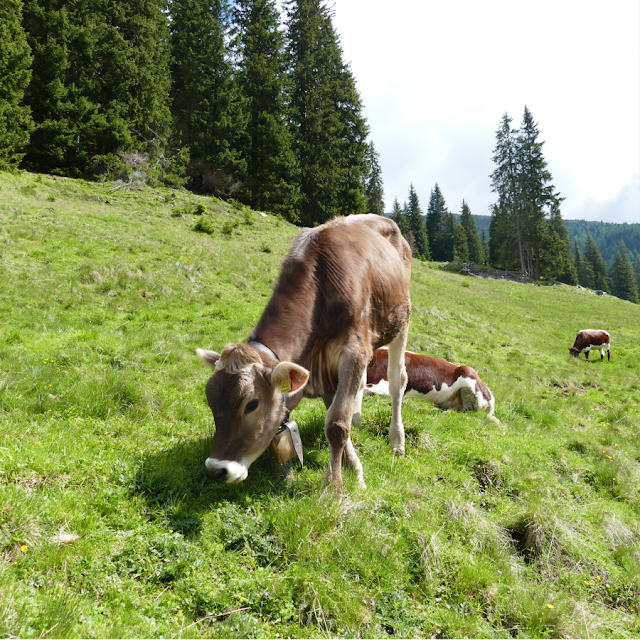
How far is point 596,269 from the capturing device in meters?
84.9

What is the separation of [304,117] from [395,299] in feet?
129

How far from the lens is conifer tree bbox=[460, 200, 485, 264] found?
252ft

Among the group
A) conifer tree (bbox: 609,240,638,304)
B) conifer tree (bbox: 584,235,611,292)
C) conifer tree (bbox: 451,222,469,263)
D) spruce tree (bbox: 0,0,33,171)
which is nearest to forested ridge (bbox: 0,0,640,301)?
spruce tree (bbox: 0,0,33,171)

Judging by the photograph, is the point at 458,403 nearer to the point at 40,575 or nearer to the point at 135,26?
the point at 40,575

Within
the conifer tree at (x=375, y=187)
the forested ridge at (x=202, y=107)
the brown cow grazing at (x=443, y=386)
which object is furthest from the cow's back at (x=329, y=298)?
the conifer tree at (x=375, y=187)

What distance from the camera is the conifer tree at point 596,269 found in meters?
81.2

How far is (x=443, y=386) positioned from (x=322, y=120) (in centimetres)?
3746

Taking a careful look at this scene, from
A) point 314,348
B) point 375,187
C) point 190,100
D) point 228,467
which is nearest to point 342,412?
point 314,348

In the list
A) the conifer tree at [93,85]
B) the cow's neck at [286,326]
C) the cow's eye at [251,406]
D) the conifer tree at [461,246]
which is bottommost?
the cow's eye at [251,406]

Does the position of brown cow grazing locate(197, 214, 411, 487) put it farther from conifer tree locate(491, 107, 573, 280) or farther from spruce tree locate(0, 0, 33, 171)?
conifer tree locate(491, 107, 573, 280)

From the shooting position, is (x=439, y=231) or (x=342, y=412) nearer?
(x=342, y=412)

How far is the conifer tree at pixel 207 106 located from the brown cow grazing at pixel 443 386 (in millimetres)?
30656

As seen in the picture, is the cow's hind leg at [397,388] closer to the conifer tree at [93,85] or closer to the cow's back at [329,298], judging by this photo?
the cow's back at [329,298]

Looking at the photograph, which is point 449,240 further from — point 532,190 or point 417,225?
point 532,190
